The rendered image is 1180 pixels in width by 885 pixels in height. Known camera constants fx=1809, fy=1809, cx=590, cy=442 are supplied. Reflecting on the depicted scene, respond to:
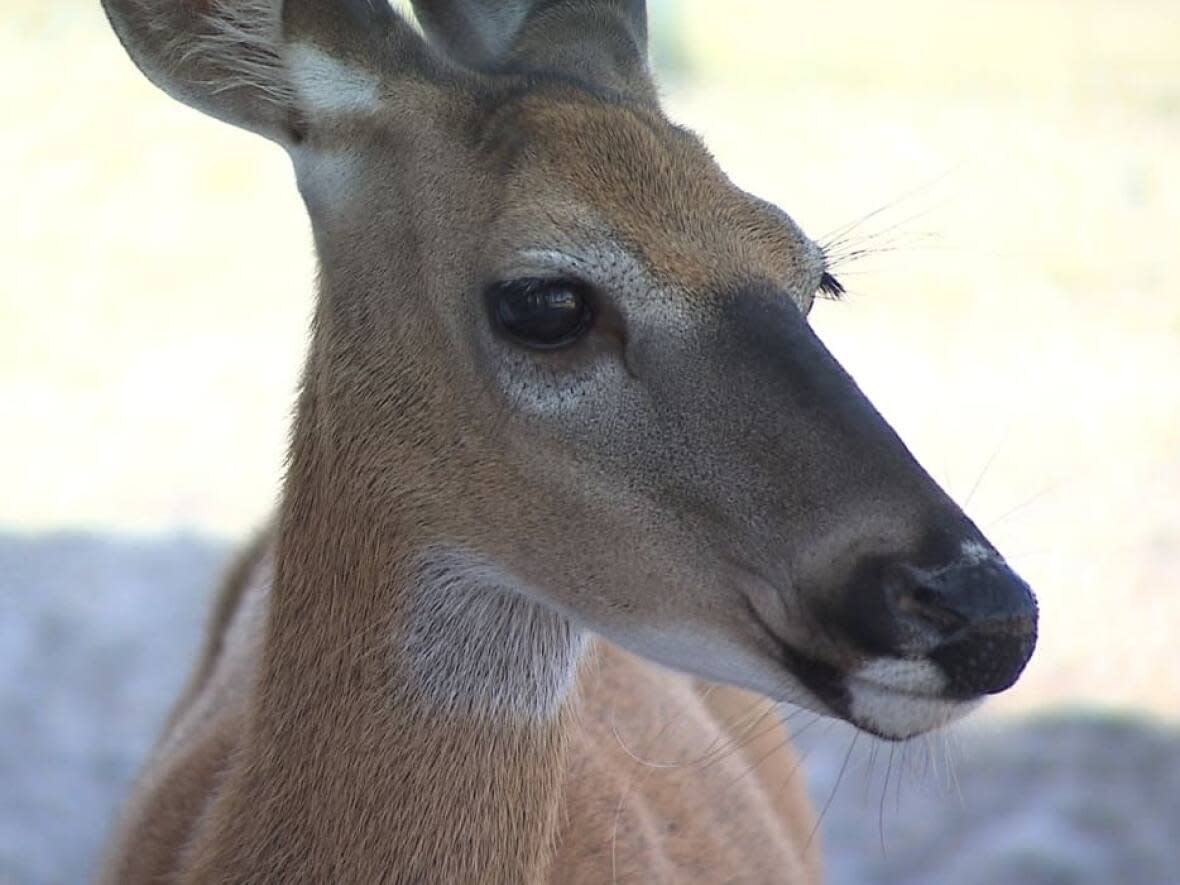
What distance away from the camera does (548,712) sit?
3227mm

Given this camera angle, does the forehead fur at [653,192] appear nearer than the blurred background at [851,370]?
Yes

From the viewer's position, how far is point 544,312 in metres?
2.90

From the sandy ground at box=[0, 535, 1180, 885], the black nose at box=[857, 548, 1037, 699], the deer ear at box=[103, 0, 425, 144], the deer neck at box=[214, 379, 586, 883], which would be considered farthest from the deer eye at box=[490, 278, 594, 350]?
the sandy ground at box=[0, 535, 1180, 885]

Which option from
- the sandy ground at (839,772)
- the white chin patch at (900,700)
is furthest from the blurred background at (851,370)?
the white chin patch at (900,700)

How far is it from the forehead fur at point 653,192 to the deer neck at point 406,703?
24.1 inches

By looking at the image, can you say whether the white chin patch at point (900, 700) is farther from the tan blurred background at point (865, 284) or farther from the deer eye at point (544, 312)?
the tan blurred background at point (865, 284)

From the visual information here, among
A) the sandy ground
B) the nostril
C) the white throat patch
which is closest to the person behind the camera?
the nostril

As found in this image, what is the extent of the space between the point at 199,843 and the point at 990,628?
1.64 m

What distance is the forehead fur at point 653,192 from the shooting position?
9.53ft

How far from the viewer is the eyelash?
327cm

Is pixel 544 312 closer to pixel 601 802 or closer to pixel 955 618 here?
pixel 955 618

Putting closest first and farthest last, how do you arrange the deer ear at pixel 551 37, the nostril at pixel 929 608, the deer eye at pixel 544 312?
1. the nostril at pixel 929 608
2. the deer eye at pixel 544 312
3. the deer ear at pixel 551 37

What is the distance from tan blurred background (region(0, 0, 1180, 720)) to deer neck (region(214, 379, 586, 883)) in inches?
104

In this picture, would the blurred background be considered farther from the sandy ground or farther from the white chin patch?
the white chin patch
